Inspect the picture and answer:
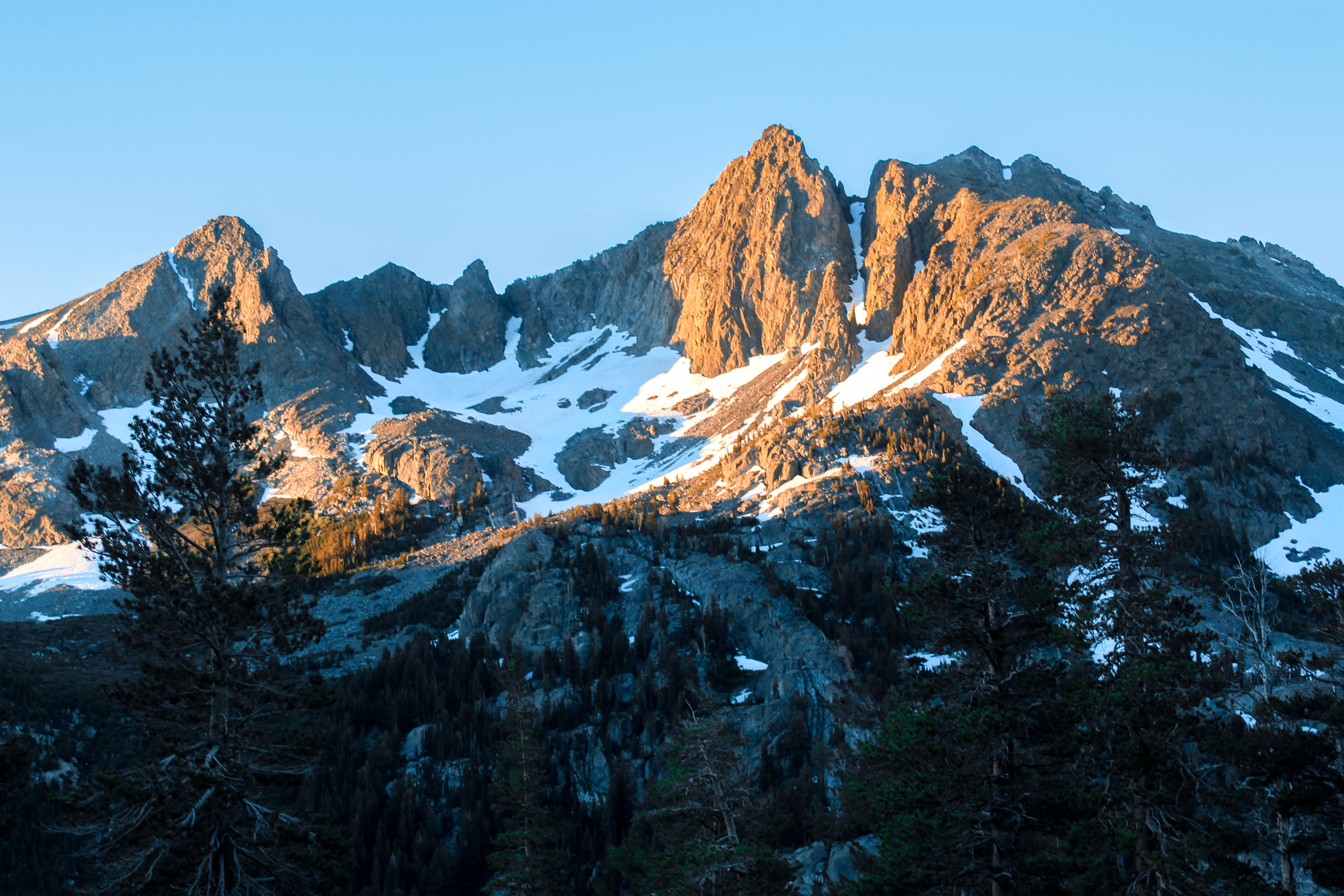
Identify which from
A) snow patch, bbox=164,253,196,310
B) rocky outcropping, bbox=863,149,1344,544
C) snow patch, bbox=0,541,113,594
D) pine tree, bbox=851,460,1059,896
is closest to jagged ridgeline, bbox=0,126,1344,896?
pine tree, bbox=851,460,1059,896

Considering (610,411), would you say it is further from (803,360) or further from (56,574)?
(56,574)

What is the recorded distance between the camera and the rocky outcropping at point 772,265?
16850 cm

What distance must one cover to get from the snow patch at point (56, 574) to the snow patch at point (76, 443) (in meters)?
26.0

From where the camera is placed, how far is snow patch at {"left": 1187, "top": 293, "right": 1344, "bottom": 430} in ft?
392

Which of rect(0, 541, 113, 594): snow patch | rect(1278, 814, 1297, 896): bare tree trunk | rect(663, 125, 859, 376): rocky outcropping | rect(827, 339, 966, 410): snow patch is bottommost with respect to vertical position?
rect(1278, 814, 1297, 896): bare tree trunk

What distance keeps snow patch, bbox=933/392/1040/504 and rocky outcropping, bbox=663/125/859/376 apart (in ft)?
169

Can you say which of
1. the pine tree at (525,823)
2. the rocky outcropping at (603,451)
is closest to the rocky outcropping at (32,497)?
the rocky outcropping at (603,451)

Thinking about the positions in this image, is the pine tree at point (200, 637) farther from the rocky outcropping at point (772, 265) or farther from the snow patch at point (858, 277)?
the rocky outcropping at point (772, 265)

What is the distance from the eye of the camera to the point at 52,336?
179000 millimetres

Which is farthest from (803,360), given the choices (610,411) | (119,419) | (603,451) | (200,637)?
(200,637)

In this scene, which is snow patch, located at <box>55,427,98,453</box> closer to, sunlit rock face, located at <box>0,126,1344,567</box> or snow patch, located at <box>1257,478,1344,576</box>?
sunlit rock face, located at <box>0,126,1344,567</box>

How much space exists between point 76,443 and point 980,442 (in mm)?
156370

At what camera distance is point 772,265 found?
175250mm

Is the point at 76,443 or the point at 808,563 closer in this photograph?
the point at 808,563
